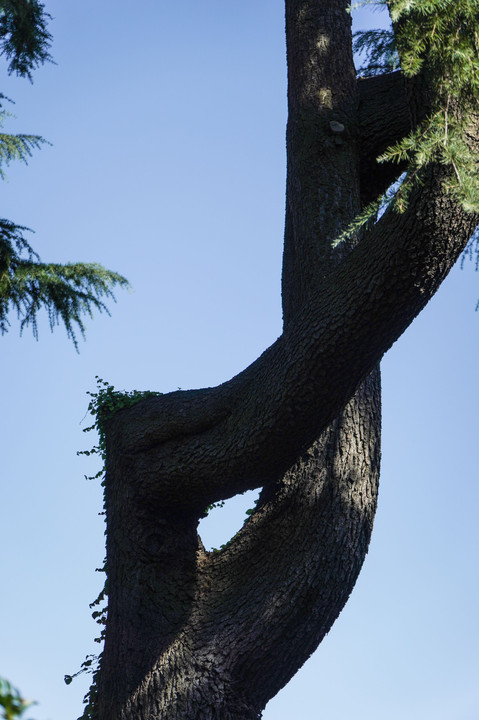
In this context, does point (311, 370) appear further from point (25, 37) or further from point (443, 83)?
point (25, 37)

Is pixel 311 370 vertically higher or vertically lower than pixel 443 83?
lower

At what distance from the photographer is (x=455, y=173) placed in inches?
129

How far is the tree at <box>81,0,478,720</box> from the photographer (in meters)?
3.66

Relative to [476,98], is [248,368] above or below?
below

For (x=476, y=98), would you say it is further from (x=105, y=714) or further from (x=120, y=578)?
(x=105, y=714)

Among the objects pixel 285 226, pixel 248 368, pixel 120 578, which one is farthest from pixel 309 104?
pixel 120 578

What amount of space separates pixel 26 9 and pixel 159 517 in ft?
16.3

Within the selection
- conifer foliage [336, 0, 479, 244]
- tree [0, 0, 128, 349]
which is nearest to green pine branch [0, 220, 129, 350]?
tree [0, 0, 128, 349]

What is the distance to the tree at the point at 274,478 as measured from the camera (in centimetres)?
366

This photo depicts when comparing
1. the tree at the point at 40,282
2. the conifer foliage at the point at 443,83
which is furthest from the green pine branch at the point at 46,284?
the conifer foliage at the point at 443,83

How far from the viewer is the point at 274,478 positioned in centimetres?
426

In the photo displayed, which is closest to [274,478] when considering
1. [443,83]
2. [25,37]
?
[443,83]

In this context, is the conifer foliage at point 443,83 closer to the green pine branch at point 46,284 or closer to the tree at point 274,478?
the tree at point 274,478

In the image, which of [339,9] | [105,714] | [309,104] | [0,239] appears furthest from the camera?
[0,239]
